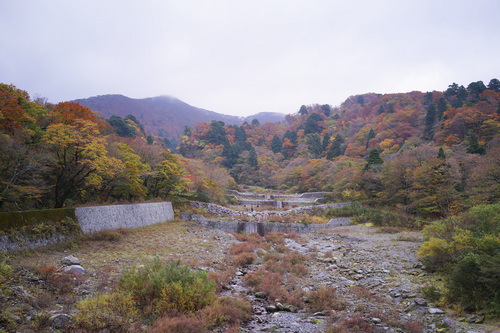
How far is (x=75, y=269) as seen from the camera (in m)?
6.84

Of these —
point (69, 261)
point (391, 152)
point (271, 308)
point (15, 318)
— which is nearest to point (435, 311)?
point (271, 308)

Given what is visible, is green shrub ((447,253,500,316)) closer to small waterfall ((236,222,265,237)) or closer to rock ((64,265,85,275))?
rock ((64,265,85,275))

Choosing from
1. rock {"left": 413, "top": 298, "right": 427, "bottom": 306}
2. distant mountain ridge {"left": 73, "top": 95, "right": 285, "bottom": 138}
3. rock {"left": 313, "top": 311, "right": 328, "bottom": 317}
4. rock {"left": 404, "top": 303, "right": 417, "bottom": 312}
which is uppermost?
distant mountain ridge {"left": 73, "top": 95, "right": 285, "bottom": 138}

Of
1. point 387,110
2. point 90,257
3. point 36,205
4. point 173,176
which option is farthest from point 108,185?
point 387,110

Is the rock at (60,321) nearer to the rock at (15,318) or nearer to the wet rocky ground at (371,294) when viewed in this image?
the rock at (15,318)

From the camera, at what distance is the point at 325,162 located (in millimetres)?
43562

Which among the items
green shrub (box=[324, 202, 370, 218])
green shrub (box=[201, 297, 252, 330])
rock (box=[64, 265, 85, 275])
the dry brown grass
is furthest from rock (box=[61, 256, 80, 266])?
green shrub (box=[324, 202, 370, 218])

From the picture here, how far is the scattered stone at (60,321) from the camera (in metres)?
4.27

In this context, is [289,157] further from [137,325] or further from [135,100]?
[135,100]

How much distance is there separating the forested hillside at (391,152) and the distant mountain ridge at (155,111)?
4546 cm

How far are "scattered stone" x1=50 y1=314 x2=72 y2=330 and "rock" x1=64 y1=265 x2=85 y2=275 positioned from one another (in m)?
2.62

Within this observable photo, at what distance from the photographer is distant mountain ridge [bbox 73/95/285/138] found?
10362cm

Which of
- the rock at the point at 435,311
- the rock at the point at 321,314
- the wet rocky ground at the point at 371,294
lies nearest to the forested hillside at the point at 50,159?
the wet rocky ground at the point at 371,294

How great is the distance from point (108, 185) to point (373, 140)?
44668 mm
